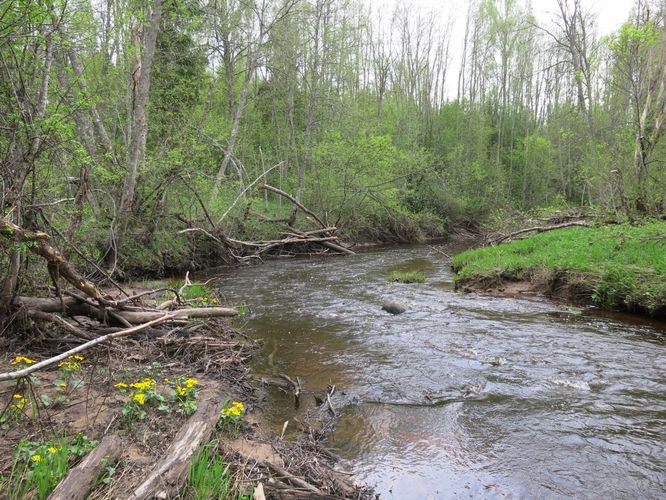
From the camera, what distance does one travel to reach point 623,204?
42.9 feet

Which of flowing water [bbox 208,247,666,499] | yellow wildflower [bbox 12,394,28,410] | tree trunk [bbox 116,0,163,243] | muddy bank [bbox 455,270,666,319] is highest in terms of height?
tree trunk [bbox 116,0,163,243]

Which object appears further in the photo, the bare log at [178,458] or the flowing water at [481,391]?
the flowing water at [481,391]

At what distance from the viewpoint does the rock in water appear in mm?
9602

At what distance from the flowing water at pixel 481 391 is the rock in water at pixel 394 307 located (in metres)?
→ 0.23

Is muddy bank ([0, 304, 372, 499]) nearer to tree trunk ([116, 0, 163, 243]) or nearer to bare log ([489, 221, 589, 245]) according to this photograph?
tree trunk ([116, 0, 163, 243])

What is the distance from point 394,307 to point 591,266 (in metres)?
4.83

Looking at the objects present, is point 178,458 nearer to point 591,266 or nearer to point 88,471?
point 88,471

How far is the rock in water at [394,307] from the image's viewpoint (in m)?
9.60

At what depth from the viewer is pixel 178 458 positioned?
3322 mm

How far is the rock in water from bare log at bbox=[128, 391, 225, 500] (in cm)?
575

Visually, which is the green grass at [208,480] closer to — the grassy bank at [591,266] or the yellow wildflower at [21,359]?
the yellow wildflower at [21,359]

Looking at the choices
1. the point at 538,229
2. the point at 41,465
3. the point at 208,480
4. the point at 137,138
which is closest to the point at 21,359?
the point at 41,465

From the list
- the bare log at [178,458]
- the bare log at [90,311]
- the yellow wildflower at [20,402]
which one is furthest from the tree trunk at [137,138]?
the bare log at [178,458]

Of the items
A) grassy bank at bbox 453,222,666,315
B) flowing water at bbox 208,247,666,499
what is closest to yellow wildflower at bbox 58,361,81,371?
flowing water at bbox 208,247,666,499
